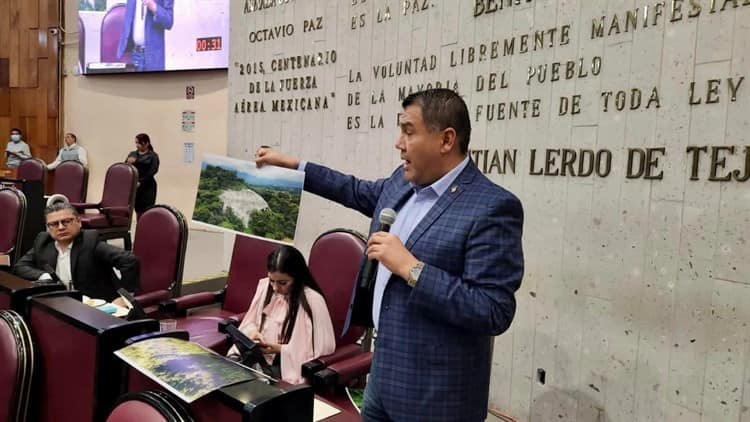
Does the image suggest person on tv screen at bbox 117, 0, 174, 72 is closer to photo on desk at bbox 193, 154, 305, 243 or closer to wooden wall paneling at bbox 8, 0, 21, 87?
wooden wall paneling at bbox 8, 0, 21, 87

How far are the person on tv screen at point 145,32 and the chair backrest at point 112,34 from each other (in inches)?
3.1

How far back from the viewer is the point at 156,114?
9.15m

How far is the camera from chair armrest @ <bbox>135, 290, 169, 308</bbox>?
303 cm

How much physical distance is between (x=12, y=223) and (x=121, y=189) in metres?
1.85

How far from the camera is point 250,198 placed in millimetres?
1871

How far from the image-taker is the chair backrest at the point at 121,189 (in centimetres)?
596

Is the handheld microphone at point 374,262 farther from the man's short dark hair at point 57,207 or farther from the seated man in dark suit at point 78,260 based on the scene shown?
the man's short dark hair at point 57,207

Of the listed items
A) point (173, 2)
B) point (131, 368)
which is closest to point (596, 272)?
point (131, 368)

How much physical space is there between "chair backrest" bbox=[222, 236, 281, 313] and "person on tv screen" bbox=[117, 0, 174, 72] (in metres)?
6.12

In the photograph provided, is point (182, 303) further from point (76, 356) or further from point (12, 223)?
point (12, 223)

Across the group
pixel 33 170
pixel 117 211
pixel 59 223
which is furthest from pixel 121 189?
pixel 59 223

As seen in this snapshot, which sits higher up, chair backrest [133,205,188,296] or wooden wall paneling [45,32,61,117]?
wooden wall paneling [45,32,61,117]

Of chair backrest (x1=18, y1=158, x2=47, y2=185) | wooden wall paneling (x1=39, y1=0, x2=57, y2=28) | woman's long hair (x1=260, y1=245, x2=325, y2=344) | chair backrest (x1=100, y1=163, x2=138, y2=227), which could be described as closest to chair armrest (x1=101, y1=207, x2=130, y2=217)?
chair backrest (x1=100, y1=163, x2=138, y2=227)

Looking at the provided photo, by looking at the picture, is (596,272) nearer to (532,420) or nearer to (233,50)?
(532,420)
